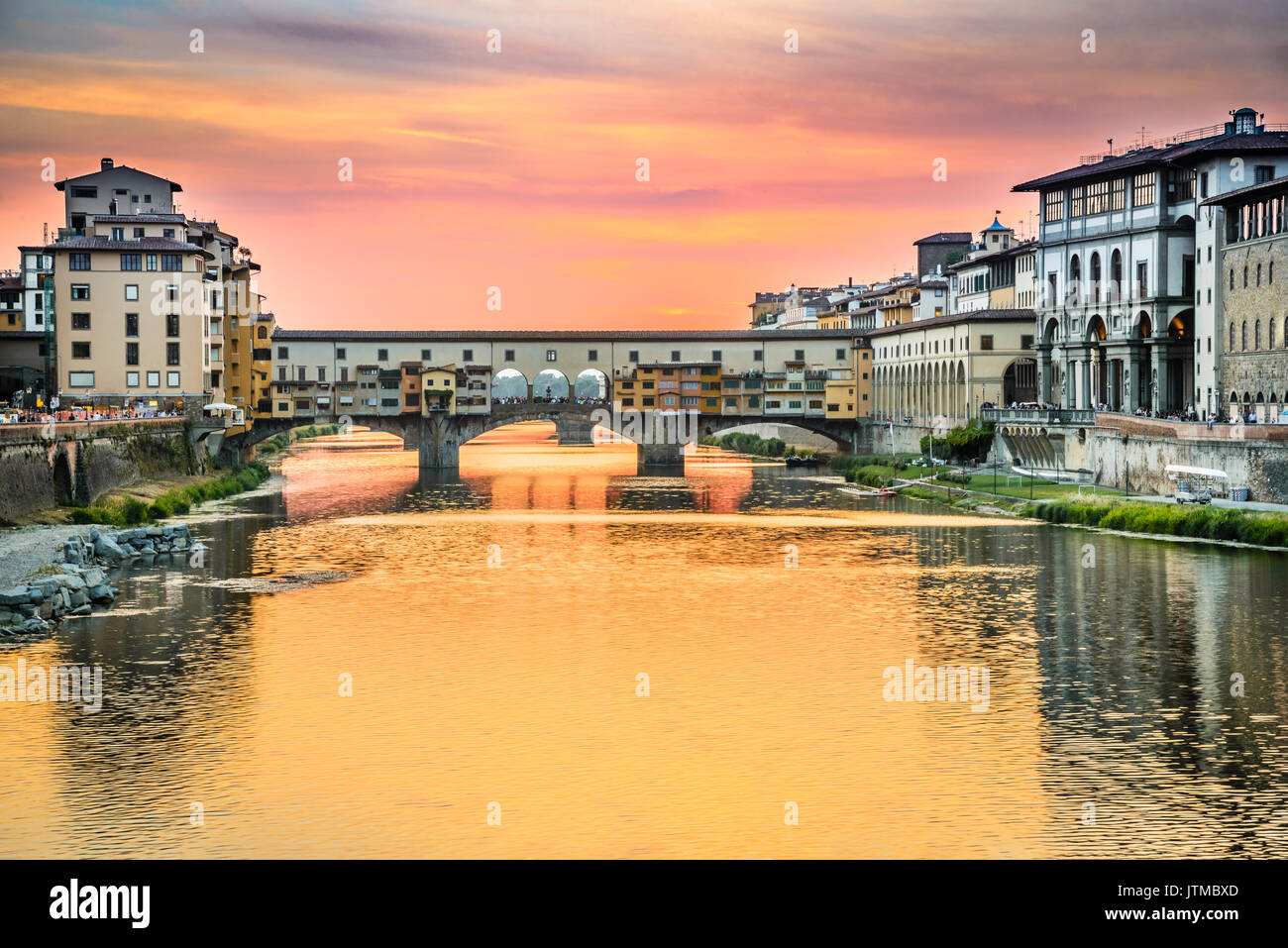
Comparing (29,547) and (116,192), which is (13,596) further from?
(116,192)

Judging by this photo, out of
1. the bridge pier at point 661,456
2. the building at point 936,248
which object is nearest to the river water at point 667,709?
the bridge pier at point 661,456

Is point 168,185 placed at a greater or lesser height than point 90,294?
greater

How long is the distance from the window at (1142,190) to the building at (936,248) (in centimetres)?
5572

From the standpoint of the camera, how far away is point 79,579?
34688mm

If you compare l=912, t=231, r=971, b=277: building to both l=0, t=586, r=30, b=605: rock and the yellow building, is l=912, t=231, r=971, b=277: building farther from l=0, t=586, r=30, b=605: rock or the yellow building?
l=0, t=586, r=30, b=605: rock

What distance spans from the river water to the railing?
71.1ft

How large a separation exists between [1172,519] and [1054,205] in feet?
128

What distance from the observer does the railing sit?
221 feet

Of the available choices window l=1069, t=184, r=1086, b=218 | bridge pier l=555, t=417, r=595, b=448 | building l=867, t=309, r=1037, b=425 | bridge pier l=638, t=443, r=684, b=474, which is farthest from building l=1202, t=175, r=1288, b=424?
bridge pier l=555, t=417, r=595, b=448

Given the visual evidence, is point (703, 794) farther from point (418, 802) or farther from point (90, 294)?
point (90, 294)

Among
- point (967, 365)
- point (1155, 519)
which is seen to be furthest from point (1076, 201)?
point (1155, 519)
